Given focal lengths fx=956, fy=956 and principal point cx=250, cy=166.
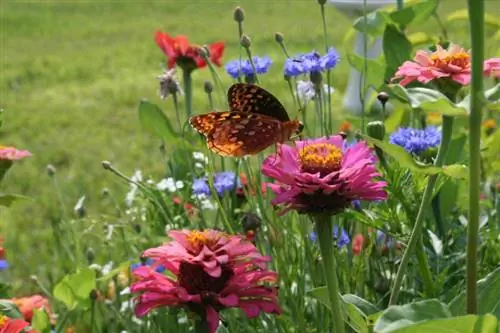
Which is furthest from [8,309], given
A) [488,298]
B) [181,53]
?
[181,53]

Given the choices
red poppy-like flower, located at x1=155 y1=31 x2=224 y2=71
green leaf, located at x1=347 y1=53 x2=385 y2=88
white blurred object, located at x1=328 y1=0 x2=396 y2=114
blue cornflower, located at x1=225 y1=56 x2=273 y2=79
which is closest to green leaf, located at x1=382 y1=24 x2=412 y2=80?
green leaf, located at x1=347 y1=53 x2=385 y2=88

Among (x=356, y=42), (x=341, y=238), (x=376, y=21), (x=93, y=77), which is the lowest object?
(x=93, y=77)

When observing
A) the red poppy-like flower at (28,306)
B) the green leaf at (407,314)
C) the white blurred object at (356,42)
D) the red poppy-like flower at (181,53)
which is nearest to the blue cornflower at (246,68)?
the red poppy-like flower at (181,53)

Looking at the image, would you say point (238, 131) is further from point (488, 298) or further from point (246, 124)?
point (488, 298)

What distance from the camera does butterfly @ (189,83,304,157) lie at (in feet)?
2.69

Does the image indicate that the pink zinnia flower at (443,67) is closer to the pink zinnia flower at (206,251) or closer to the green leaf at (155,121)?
the pink zinnia flower at (206,251)

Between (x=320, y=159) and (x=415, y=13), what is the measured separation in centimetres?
47

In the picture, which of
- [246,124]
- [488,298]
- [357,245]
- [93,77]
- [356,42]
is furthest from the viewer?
[93,77]

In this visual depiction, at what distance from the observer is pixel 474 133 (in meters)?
0.64

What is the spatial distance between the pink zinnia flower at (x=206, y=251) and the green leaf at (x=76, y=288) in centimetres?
31

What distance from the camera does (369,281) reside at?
41.3 inches

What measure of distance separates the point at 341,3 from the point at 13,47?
9.32 feet

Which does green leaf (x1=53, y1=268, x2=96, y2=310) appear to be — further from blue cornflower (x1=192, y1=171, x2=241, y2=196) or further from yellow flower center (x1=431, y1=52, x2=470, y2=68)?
yellow flower center (x1=431, y1=52, x2=470, y2=68)

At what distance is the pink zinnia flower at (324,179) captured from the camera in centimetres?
70
